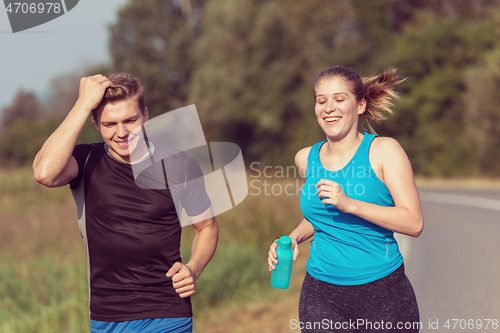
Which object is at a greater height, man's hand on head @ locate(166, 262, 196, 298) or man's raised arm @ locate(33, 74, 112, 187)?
man's raised arm @ locate(33, 74, 112, 187)

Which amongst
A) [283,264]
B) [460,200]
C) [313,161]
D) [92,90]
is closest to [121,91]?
[92,90]

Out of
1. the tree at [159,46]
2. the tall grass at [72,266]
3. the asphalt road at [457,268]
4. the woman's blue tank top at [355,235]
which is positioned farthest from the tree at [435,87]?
the woman's blue tank top at [355,235]

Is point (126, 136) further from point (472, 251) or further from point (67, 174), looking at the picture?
point (472, 251)

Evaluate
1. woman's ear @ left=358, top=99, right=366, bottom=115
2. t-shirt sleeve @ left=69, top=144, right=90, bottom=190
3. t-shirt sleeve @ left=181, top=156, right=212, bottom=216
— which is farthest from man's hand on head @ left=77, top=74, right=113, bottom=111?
woman's ear @ left=358, top=99, right=366, bottom=115

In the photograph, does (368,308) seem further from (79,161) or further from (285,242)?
(79,161)

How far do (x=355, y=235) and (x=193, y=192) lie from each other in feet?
3.00

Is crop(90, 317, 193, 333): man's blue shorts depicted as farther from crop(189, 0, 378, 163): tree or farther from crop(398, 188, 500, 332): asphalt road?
crop(189, 0, 378, 163): tree

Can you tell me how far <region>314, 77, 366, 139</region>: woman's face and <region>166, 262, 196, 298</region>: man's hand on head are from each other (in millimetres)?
1092

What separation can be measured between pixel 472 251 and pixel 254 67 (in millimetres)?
25294

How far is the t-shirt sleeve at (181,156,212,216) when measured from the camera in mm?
2742

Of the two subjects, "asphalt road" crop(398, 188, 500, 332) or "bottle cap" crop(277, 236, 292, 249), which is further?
"asphalt road" crop(398, 188, 500, 332)

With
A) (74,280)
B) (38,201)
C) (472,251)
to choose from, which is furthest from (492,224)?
(38,201)

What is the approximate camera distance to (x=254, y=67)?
32250mm

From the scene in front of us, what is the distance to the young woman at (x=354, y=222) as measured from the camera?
258 centimetres
